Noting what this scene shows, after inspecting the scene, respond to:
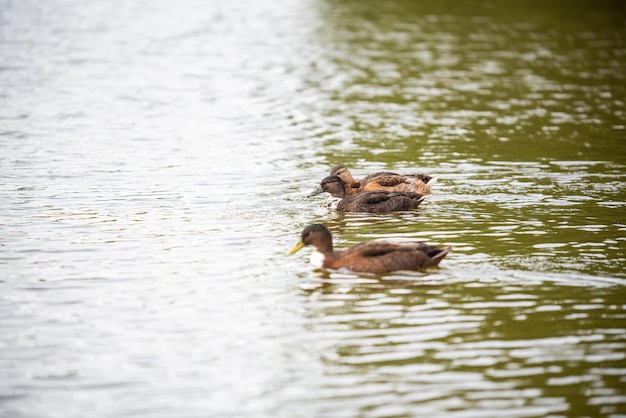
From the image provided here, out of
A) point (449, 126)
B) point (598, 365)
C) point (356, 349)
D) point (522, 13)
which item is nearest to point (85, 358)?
point (356, 349)

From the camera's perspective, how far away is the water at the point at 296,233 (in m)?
10.6

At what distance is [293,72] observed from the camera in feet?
112

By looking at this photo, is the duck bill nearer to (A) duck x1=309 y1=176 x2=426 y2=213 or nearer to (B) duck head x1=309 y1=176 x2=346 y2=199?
(A) duck x1=309 y1=176 x2=426 y2=213

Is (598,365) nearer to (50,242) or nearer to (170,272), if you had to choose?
(170,272)

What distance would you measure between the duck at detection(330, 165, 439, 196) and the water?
Answer: 18.5 inches

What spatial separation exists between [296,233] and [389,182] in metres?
2.95

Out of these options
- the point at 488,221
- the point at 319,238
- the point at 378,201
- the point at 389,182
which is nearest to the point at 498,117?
the point at 389,182

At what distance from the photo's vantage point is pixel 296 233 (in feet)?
54.0

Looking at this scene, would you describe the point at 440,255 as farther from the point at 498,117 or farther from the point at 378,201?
the point at 498,117

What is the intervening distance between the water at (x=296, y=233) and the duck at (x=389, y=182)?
1.54ft

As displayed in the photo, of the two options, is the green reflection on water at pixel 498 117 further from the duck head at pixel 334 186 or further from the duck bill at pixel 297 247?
the duck bill at pixel 297 247

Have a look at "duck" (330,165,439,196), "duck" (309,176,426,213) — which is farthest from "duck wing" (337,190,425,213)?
"duck" (330,165,439,196)

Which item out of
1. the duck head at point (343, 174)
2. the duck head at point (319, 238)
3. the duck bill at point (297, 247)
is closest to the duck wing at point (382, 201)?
the duck head at point (343, 174)

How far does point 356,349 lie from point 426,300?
5.98ft
